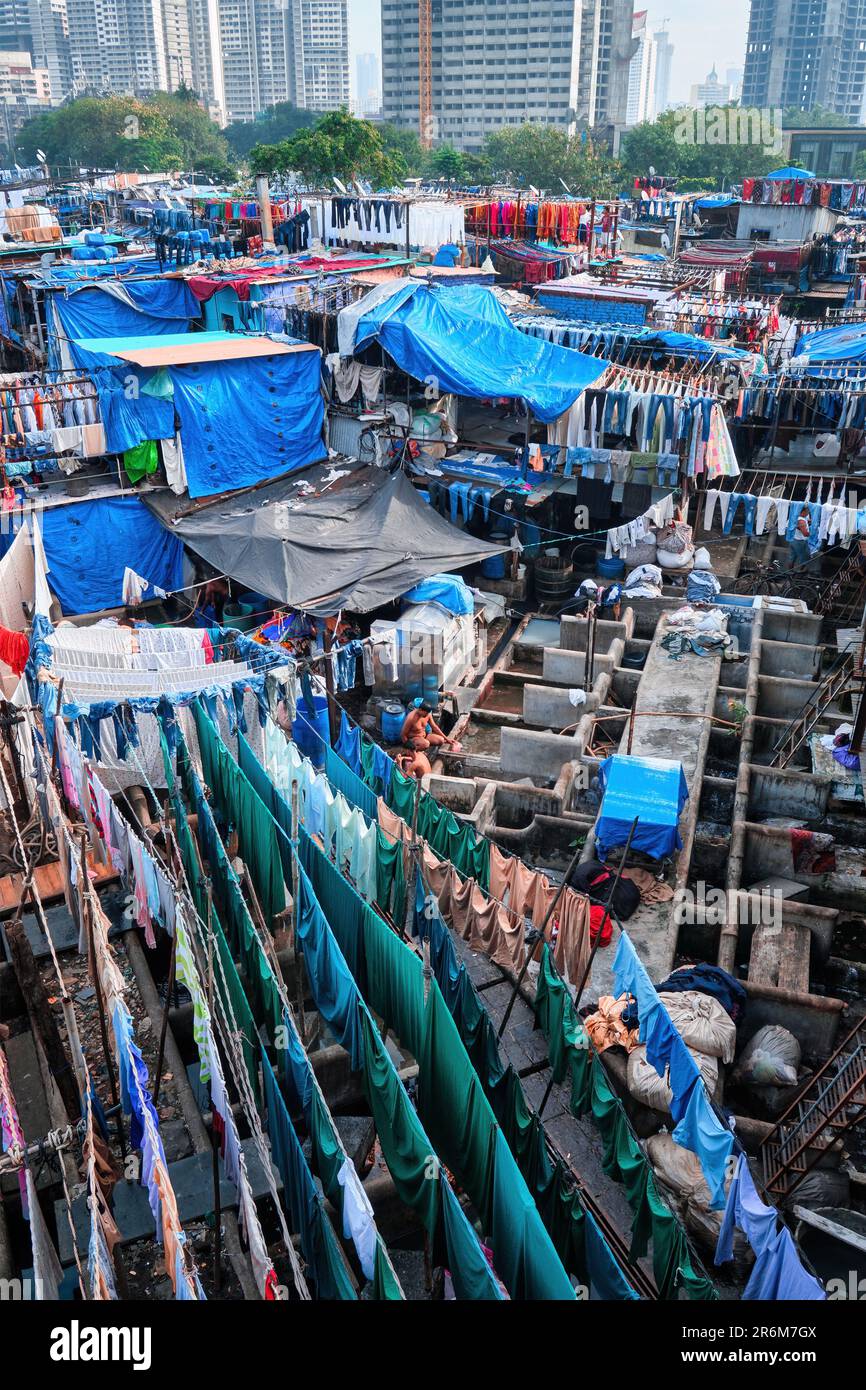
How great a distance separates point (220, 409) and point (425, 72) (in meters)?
138

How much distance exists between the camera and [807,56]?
161 metres

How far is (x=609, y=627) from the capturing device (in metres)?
22.4

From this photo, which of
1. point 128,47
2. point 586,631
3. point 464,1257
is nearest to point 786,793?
point 586,631

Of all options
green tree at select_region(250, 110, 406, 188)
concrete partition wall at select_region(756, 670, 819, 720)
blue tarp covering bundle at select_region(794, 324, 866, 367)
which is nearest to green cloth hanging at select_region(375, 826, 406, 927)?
concrete partition wall at select_region(756, 670, 819, 720)

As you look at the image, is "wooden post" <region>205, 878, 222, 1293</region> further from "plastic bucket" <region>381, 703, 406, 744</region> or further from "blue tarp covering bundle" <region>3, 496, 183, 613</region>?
"blue tarp covering bundle" <region>3, 496, 183, 613</region>

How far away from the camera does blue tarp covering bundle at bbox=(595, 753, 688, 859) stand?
1523 centimetres

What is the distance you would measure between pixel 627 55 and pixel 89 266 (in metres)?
133

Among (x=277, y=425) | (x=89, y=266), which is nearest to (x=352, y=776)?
(x=277, y=425)

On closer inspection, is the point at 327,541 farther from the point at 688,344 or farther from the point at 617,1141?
the point at 617,1141

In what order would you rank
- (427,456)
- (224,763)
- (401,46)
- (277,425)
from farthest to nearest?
(401,46) < (427,456) < (277,425) < (224,763)

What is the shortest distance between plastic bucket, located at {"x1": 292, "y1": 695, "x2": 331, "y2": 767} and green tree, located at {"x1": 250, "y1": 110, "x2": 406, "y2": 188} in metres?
58.5

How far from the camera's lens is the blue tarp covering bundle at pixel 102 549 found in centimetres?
2316

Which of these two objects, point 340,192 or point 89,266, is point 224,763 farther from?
point 340,192

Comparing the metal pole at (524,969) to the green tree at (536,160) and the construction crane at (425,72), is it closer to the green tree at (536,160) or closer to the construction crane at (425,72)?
the green tree at (536,160)
